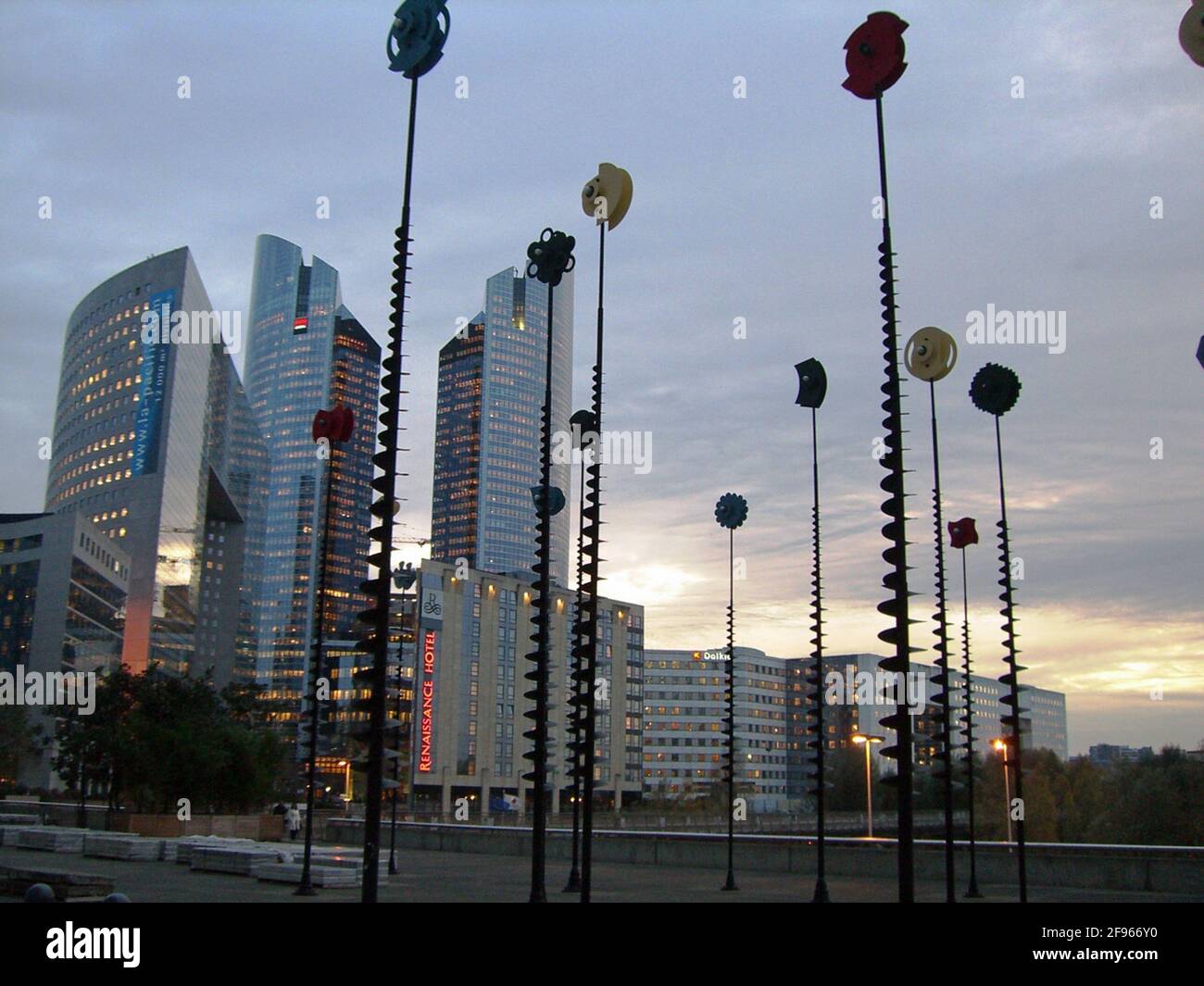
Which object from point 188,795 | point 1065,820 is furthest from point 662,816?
point 188,795

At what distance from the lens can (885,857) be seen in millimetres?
36500

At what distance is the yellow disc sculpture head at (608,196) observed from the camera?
2564cm

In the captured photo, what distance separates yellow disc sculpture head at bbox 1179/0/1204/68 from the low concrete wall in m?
22.4

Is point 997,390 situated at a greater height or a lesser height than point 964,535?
greater

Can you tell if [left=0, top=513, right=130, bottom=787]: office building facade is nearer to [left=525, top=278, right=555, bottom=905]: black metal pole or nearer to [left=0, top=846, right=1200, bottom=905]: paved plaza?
[left=0, top=846, right=1200, bottom=905]: paved plaza

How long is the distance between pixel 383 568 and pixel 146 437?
5913 inches

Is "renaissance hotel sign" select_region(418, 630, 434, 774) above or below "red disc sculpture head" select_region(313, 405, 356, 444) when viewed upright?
below

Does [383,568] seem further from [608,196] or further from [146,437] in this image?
[146,437]

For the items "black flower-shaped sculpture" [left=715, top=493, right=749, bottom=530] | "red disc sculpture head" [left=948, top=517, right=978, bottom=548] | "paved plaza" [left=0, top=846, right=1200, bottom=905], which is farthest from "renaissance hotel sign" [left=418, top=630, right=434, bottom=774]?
"red disc sculpture head" [left=948, top=517, right=978, bottom=548]

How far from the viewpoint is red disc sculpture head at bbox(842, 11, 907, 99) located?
18438 millimetres

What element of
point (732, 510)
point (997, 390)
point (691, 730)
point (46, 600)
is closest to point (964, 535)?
point (997, 390)
